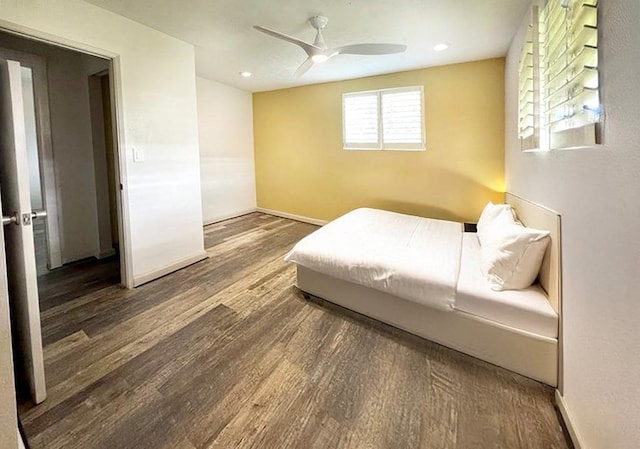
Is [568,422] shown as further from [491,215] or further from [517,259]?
[491,215]

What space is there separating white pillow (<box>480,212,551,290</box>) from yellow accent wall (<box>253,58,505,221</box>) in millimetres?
2164

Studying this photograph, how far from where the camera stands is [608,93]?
1102 mm

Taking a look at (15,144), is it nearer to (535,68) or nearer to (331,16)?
(331,16)

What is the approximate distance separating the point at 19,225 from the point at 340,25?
2738 mm

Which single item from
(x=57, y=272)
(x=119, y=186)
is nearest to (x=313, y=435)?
(x=119, y=186)

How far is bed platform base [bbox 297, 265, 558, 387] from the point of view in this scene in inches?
66.5

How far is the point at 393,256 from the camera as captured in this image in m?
2.38

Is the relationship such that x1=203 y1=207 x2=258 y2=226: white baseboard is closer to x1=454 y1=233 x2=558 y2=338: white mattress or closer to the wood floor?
the wood floor

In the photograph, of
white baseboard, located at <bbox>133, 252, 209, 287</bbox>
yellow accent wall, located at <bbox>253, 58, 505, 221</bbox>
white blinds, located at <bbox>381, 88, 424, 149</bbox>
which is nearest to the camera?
white baseboard, located at <bbox>133, 252, 209, 287</bbox>

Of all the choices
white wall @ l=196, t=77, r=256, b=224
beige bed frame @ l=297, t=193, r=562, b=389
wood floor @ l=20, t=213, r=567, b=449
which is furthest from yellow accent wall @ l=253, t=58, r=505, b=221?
wood floor @ l=20, t=213, r=567, b=449

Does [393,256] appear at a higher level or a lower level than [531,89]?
lower

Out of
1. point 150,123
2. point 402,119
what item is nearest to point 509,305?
point 402,119

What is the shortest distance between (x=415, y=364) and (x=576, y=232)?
1126 mm

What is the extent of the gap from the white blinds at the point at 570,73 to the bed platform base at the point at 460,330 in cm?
108
